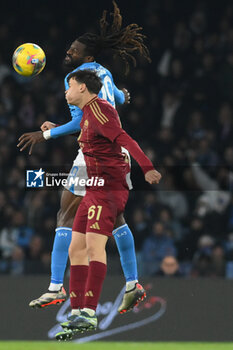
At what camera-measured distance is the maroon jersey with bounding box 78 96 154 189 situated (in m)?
5.81

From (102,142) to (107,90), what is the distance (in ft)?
2.14

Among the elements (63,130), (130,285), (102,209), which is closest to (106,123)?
(63,130)

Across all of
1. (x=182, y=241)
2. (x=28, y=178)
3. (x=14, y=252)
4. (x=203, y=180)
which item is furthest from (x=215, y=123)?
(x=28, y=178)

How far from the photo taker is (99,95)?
21.0ft

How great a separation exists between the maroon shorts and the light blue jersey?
52cm

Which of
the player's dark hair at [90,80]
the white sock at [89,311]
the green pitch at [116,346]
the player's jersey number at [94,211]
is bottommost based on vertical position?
the green pitch at [116,346]

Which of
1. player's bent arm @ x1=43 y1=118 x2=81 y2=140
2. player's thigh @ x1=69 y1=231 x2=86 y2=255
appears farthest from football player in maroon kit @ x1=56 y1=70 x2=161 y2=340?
player's bent arm @ x1=43 y1=118 x2=81 y2=140

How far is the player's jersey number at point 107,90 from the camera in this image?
20.9 feet

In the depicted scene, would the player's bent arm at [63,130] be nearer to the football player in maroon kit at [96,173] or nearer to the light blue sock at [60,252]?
the football player in maroon kit at [96,173]

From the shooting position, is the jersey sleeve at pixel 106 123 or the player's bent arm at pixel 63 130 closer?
the jersey sleeve at pixel 106 123

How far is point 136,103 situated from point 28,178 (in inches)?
393

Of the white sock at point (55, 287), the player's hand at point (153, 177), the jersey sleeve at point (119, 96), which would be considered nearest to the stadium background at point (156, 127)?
the jersey sleeve at point (119, 96)

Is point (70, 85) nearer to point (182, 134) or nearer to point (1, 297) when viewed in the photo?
point (1, 297)

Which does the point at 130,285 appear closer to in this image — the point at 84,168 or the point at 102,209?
the point at 102,209
